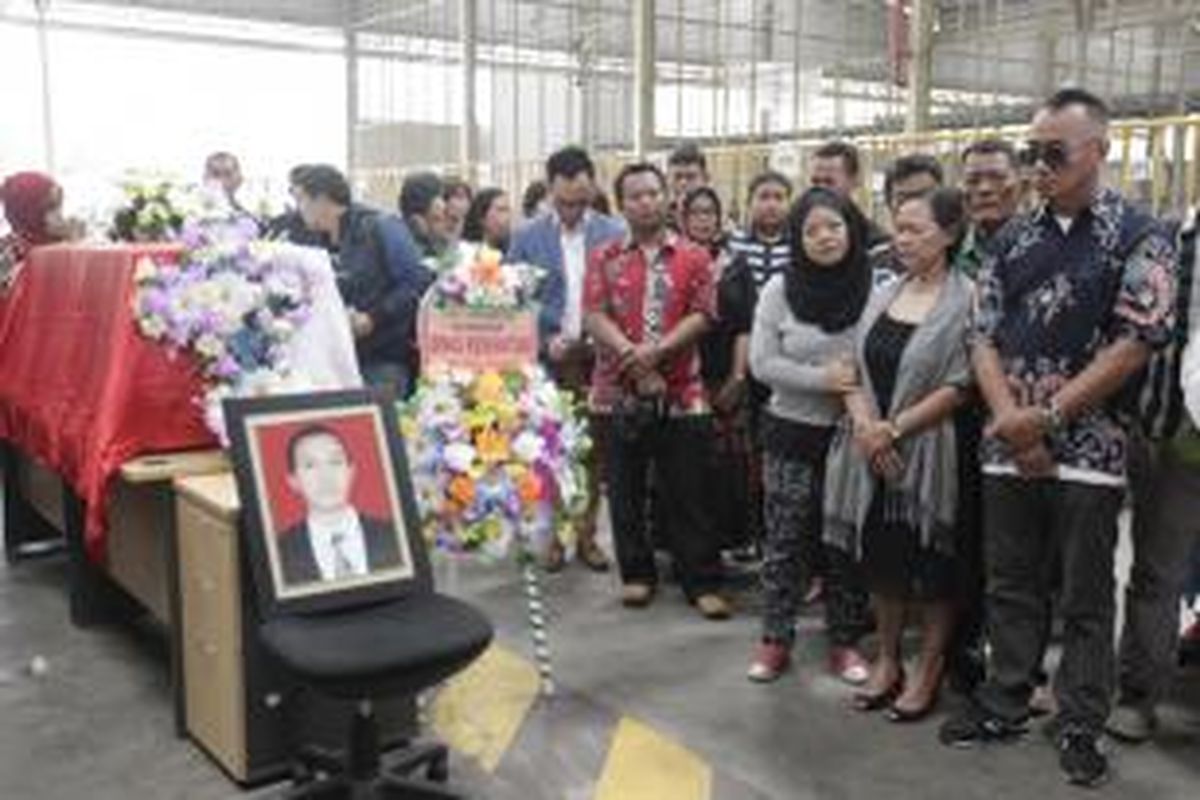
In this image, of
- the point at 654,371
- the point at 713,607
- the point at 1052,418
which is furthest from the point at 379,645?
the point at 713,607

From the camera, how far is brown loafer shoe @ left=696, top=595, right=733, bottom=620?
165 inches

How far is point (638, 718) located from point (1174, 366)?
1567 mm

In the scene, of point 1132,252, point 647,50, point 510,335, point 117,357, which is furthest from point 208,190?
point 647,50

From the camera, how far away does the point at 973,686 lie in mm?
3506

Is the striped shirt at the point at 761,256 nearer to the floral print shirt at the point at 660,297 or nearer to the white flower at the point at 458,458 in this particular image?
the floral print shirt at the point at 660,297

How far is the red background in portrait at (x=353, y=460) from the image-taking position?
2.78m

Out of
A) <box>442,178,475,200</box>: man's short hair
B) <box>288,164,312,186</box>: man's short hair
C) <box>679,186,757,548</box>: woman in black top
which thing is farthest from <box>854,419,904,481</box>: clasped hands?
<box>442,178,475,200</box>: man's short hair

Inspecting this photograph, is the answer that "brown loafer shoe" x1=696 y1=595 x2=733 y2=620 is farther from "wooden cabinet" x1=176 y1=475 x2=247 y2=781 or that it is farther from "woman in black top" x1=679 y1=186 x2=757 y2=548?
"wooden cabinet" x1=176 y1=475 x2=247 y2=781

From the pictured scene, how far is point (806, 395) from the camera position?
358cm

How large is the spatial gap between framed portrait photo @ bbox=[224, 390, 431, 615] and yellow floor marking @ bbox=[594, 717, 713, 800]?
0.66 m

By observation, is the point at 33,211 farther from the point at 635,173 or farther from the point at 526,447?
the point at 526,447

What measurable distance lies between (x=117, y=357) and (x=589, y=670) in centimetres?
154

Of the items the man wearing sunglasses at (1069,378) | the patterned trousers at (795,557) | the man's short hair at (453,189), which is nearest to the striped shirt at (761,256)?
the patterned trousers at (795,557)

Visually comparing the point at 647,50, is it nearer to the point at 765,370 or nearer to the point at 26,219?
the point at 26,219
